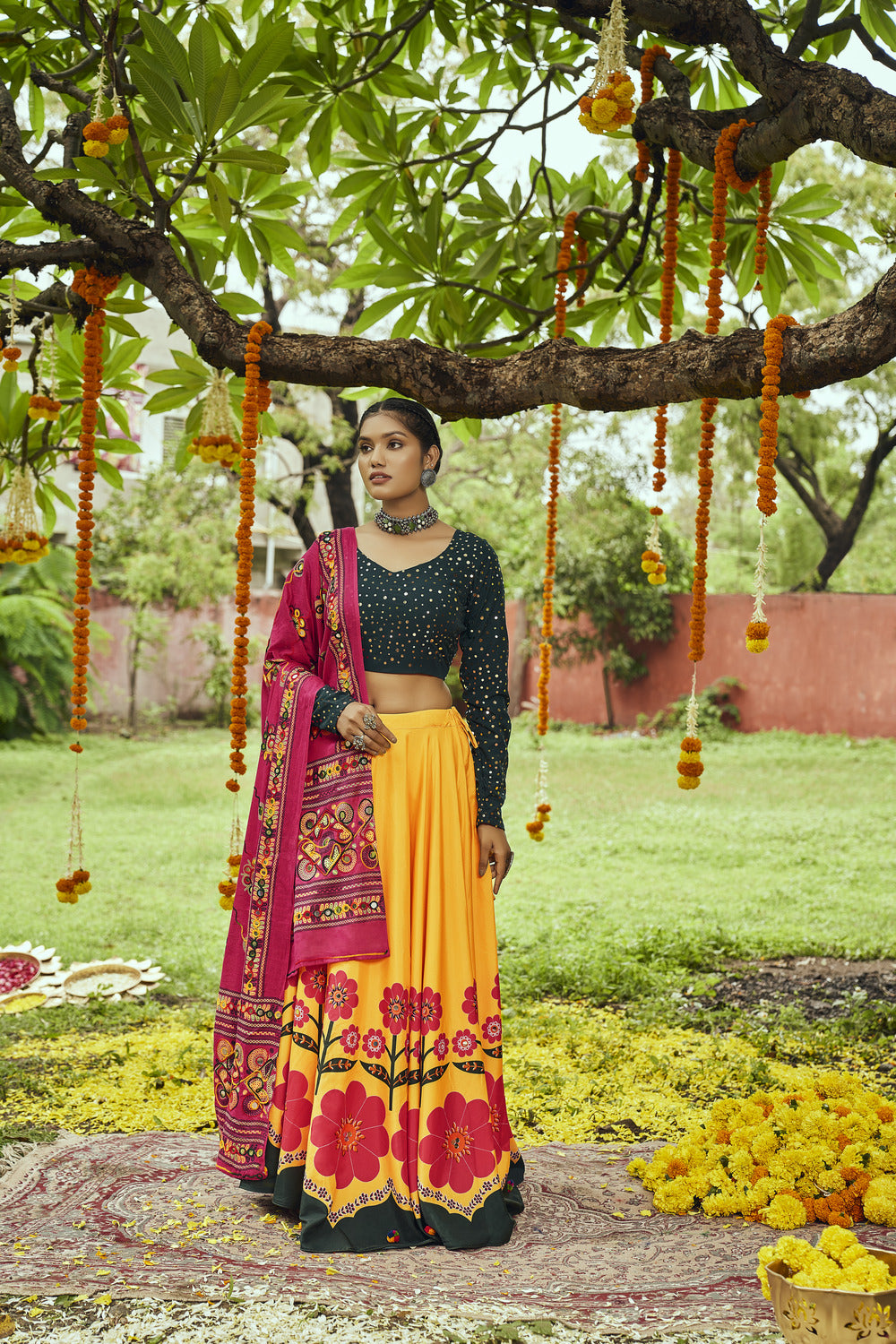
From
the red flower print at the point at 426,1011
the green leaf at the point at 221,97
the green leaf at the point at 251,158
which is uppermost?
the green leaf at the point at 221,97

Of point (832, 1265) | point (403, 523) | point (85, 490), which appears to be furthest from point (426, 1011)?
point (85, 490)

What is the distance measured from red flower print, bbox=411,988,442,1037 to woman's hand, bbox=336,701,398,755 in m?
0.59

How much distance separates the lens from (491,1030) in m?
2.82

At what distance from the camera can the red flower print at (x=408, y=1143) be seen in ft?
8.80

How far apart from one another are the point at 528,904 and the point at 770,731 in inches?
231

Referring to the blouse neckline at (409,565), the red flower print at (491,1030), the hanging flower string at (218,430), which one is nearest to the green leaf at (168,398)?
the hanging flower string at (218,430)

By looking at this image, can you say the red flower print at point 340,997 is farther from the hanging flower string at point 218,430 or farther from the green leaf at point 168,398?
the green leaf at point 168,398

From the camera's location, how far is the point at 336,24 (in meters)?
3.71

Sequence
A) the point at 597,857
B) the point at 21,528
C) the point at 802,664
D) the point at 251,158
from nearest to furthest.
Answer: the point at 251,158 < the point at 21,528 < the point at 597,857 < the point at 802,664

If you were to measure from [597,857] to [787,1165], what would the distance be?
560 cm

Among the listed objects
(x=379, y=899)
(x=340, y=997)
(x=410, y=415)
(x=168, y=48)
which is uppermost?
(x=168, y=48)

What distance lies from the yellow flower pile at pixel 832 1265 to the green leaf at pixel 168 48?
2.97m

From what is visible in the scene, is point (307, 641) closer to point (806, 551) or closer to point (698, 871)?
point (698, 871)

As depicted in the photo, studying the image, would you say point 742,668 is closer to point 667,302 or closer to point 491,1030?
point 667,302
